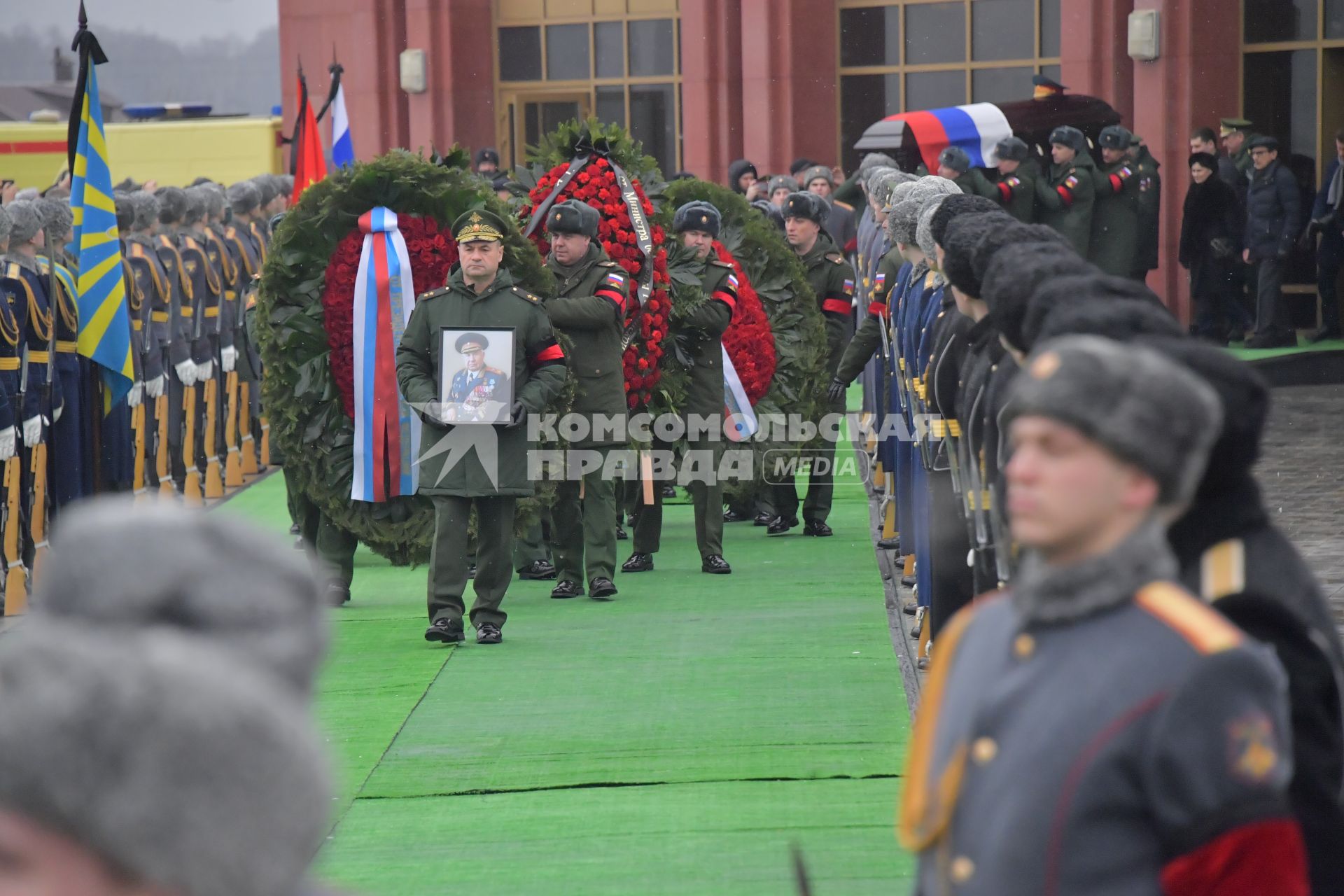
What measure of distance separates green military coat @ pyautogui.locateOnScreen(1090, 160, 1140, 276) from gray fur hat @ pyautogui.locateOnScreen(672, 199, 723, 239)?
816cm

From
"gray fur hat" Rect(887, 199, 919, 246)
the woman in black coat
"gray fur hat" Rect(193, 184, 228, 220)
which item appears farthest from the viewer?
the woman in black coat

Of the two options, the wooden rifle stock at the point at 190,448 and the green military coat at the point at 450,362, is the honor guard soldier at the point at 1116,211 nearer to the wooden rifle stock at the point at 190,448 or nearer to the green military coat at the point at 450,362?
the wooden rifle stock at the point at 190,448

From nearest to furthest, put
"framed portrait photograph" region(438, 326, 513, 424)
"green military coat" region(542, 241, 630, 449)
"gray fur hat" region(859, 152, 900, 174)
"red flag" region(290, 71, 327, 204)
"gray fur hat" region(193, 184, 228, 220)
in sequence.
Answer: "framed portrait photograph" region(438, 326, 513, 424) < "green military coat" region(542, 241, 630, 449) < "gray fur hat" region(193, 184, 228, 220) < "gray fur hat" region(859, 152, 900, 174) < "red flag" region(290, 71, 327, 204)

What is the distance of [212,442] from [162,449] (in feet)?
3.60

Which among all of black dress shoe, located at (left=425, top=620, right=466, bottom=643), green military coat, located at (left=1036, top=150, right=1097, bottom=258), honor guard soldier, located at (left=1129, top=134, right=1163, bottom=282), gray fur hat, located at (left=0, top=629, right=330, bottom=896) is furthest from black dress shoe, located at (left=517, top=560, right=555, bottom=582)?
gray fur hat, located at (left=0, top=629, right=330, bottom=896)

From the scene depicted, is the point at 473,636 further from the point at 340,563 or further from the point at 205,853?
the point at 205,853

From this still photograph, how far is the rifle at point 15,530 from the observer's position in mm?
10016

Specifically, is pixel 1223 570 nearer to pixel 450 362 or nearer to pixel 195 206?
pixel 450 362

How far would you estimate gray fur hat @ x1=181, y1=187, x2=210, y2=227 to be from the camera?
13852 millimetres

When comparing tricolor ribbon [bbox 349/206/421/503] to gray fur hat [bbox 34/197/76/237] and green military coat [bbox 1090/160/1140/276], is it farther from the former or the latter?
green military coat [bbox 1090/160/1140/276]

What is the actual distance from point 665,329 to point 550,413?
1244mm

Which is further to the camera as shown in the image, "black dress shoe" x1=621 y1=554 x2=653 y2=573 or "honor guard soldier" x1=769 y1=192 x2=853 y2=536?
"honor guard soldier" x1=769 y1=192 x2=853 y2=536

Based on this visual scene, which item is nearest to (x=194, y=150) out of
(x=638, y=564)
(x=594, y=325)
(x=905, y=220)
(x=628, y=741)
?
(x=638, y=564)

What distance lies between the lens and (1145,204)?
18625 millimetres
